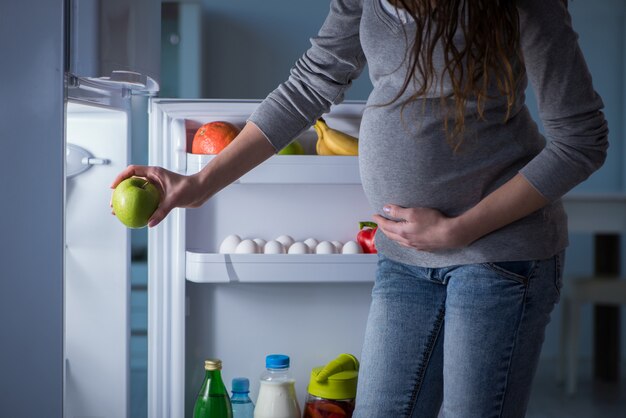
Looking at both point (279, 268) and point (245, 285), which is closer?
point (279, 268)

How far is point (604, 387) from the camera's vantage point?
117 inches

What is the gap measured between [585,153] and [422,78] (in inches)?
7.2

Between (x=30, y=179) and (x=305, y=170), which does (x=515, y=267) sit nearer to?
(x=30, y=179)

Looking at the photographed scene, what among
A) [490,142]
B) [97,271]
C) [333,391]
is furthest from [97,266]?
[490,142]

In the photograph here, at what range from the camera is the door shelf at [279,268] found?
61.9 inches

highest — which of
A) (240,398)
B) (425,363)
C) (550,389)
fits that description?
(425,363)

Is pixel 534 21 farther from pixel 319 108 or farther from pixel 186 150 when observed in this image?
pixel 186 150

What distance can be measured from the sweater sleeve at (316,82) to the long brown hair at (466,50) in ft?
0.45

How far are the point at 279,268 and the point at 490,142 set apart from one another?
86 centimetres

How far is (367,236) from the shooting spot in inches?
64.3

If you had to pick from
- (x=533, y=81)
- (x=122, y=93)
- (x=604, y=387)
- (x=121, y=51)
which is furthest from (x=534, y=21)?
(x=604, y=387)

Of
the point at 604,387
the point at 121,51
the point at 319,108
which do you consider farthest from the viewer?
the point at 604,387

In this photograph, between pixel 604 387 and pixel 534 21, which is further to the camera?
pixel 604 387

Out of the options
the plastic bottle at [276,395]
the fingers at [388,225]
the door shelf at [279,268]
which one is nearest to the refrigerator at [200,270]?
the door shelf at [279,268]
